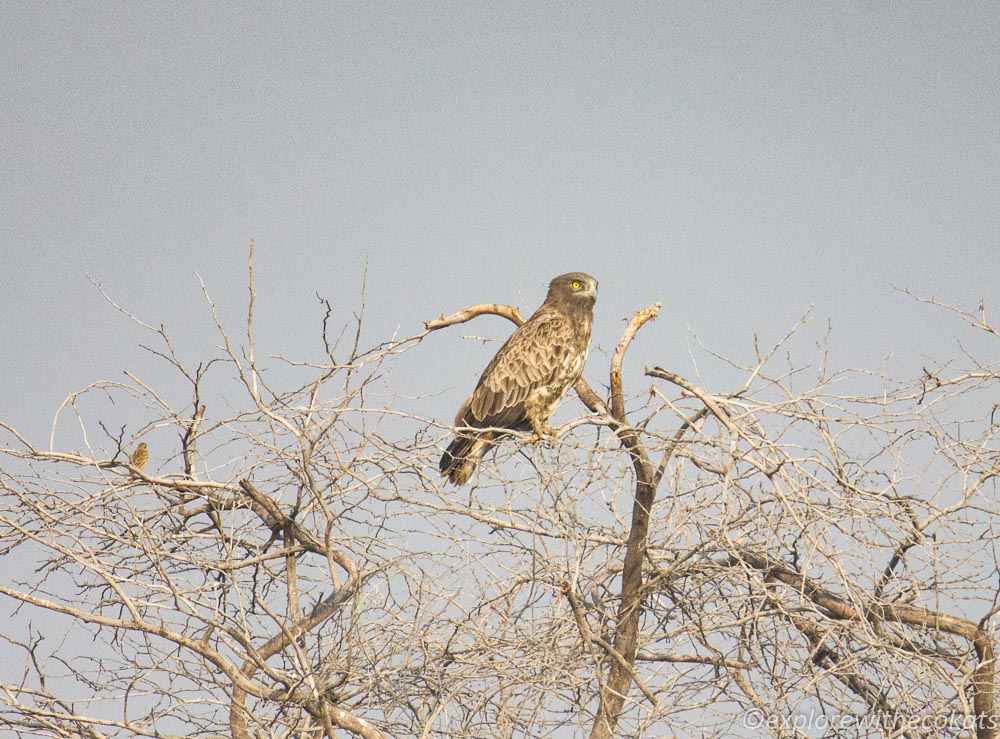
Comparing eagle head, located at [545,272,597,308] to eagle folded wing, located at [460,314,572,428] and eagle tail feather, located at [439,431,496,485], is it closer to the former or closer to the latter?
eagle folded wing, located at [460,314,572,428]

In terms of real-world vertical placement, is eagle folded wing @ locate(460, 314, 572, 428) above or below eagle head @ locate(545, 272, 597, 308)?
below

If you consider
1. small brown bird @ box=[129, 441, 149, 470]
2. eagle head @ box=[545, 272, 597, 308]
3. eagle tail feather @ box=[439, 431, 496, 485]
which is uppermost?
eagle head @ box=[545, 272, 597, 308]

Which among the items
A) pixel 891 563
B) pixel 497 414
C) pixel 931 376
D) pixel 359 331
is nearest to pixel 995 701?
pixel 891 563

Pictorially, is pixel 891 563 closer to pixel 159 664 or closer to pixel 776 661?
pixel 776 661

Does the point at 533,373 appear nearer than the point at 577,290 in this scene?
Yes

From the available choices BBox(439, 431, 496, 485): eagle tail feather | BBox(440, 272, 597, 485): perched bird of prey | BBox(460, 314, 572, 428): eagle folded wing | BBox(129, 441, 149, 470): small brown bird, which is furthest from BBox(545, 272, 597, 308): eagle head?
BBox(129, 441, 149, 470): small brown bird

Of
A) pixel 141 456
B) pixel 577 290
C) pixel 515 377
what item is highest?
pixel 577 290

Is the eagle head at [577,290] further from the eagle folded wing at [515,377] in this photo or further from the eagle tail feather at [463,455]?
the eagle tail feather at [463,455]

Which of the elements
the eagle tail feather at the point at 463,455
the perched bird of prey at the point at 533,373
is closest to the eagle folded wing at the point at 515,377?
the perched bird of prey at the point at 533,373

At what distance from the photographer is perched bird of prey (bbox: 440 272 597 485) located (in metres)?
7.58

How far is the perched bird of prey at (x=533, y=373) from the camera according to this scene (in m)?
7.58

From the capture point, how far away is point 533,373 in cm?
762

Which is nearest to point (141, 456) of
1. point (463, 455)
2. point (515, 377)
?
point (463, 455)

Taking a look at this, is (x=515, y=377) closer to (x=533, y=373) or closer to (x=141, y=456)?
(x=533, y=373)
